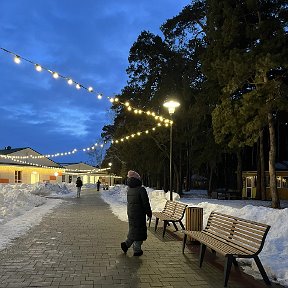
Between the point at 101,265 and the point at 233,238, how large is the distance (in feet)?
8.47

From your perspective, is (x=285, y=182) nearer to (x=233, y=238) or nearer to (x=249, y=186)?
(x=249, y=186)

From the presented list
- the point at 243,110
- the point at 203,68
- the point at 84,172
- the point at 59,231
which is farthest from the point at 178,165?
the point at 84,172

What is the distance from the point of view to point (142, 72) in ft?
128

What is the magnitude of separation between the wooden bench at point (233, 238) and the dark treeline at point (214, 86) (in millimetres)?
13980

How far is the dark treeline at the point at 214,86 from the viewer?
22.2m

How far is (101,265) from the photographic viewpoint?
7918 millimetres

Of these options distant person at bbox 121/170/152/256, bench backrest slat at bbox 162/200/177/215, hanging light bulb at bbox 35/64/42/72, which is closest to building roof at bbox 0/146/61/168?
hanging light bulb at bbox 35/64/42/72

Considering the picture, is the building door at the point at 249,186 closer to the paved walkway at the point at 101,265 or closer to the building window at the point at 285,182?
the building window at the point at 285,182

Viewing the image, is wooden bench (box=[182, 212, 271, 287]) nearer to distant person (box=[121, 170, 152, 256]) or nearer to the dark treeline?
distant person (box=[121, 170, 152, 256])

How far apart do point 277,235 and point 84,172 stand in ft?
271

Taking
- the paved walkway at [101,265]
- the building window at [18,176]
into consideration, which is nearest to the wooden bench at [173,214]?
the paved walkway at [101,265]

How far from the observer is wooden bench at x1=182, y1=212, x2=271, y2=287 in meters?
6.72

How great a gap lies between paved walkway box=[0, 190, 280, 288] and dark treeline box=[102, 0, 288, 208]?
13.2 meters

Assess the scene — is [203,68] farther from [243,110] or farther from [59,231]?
[59,231]
